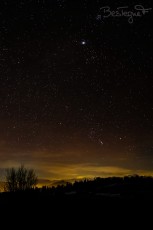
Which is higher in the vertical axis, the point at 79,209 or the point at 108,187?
the point at 108,187

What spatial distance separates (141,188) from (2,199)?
900 cm

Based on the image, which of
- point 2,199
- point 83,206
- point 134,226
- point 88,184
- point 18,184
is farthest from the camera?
point 18,184

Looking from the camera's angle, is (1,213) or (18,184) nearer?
(1,213)

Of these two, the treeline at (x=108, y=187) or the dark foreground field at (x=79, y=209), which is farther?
the treeline at (x=108, y=187)

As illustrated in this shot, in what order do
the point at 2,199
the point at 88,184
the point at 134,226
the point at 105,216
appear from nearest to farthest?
the point at 134,226 < the point at 105,216 < the point at 2,199 < the point at 88,184

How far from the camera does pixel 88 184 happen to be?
84.9 feet

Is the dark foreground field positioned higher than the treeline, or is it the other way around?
the treeline

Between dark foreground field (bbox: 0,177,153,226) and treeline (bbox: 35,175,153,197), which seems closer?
dark foreground field (bbox: 0,177,153,226)

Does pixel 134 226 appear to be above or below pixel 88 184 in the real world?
below

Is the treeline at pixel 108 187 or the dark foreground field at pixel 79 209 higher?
the treeline at pixel 108 187

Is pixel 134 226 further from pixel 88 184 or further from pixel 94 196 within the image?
pixel 88 184

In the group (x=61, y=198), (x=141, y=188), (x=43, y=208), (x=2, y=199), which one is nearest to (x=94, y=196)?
(x=61, y=198)

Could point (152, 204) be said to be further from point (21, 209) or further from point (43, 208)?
point (21, 209)

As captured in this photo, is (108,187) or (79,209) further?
(108,187)
